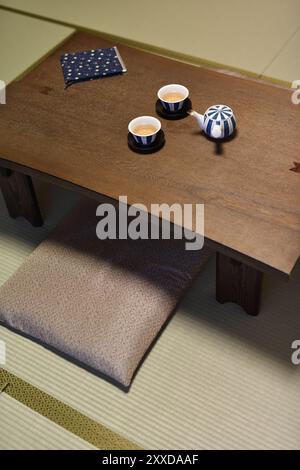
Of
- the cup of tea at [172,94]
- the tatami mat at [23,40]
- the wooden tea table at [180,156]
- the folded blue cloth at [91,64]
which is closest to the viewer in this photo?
the wooden tea table at [180,156]

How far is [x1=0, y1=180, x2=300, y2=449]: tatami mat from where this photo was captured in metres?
1.84

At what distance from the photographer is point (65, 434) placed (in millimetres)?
1851

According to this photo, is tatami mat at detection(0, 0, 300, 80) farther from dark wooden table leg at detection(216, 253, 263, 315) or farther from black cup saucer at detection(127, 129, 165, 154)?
dark wooden table leg at detection(216, 253, 263, 315)

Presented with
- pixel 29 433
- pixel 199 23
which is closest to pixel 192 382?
pixel 29 433

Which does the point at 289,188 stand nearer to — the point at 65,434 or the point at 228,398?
the point at 228,398

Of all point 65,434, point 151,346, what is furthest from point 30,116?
point 65,434

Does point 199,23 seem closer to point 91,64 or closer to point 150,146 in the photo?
point 91,64

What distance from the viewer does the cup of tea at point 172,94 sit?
6.96ft

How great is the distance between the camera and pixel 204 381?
1959 mm

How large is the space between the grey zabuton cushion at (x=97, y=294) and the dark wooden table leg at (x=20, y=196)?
171 mm

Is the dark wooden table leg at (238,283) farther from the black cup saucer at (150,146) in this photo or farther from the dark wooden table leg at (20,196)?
the dark wooden table leg at (20,196)

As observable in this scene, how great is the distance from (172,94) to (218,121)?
0.91 feet

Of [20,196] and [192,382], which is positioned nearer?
[192,382]

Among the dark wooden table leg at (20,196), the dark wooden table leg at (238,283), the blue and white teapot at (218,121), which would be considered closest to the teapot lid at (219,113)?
the blue and white teapot at (218,121)
